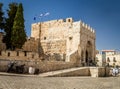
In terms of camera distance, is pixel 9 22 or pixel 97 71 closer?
pixel 97 71

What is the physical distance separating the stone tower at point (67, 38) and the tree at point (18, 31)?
527 cm

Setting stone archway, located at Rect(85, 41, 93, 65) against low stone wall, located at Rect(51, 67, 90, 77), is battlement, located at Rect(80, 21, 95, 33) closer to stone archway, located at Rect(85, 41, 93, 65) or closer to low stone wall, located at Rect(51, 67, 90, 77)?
stone archway, located at Rect(85, 41, 93, 65)

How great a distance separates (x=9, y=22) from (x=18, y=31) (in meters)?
2.27

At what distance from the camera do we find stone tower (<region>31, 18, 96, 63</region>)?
26.5m

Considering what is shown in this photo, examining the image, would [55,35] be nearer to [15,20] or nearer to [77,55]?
[77,55]

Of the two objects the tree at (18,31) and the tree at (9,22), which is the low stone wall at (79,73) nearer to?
the tree at (18,31)

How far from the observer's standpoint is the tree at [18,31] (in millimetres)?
22969

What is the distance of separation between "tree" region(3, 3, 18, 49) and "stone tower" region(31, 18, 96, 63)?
6.29 m

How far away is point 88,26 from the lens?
2903 centimetres

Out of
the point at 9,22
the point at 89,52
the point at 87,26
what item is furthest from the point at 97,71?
the point at 9,22

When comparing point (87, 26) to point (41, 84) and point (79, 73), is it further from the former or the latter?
point (41, 84)

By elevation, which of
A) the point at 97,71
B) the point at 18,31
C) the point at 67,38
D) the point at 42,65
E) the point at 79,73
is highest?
the point at 18,31

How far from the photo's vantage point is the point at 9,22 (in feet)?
80.4

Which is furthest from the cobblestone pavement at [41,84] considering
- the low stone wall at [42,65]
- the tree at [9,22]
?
the tree at [9,22]
